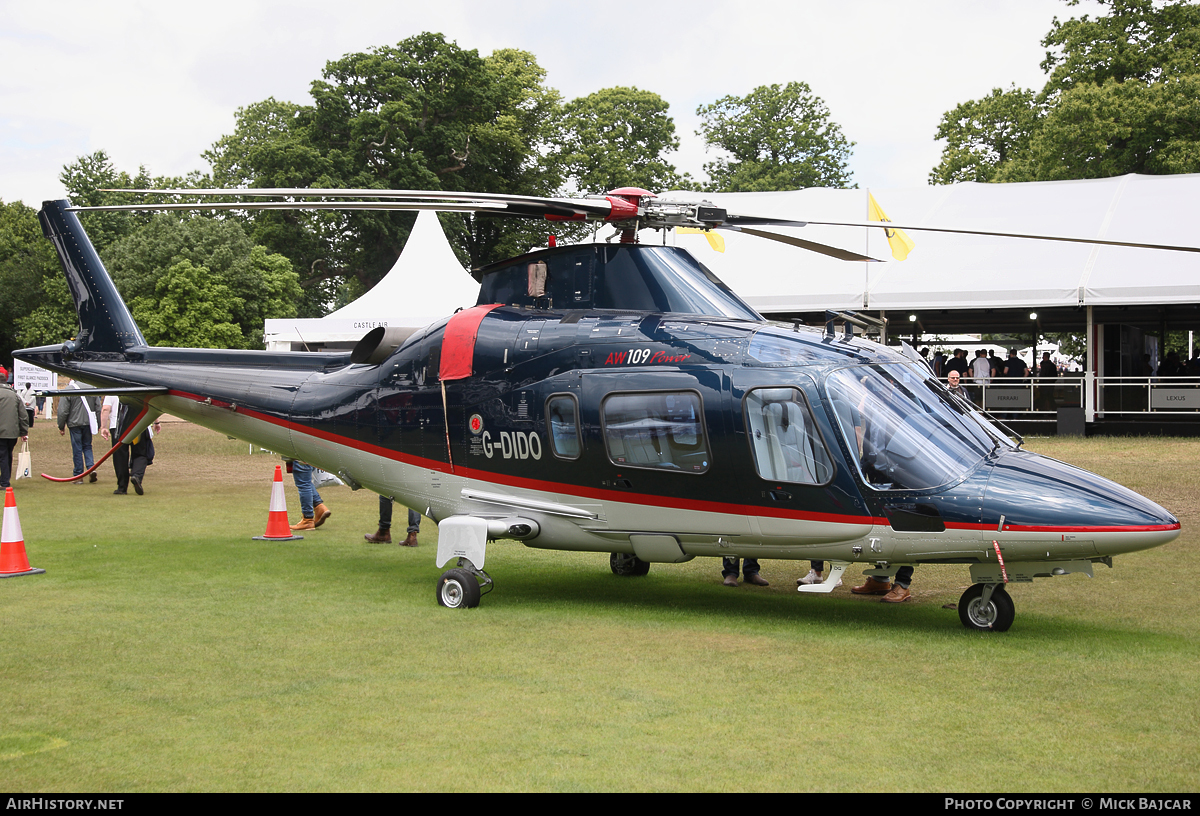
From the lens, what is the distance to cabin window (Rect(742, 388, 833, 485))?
7.71 metres

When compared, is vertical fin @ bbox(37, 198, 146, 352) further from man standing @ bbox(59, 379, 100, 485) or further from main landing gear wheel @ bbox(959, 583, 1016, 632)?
main landing gear wheel @ bbox(959, 583, 1016, 632)

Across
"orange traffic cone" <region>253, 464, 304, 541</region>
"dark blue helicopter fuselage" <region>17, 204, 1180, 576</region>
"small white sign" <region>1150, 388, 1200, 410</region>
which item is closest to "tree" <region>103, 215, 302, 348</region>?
"orange traffic cone" <region>253, 464, 304, 541</region>

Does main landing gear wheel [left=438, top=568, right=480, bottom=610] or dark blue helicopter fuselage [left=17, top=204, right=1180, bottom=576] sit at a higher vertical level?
dark blue helicopter fuselage [left=17, top=204, right=1180, bottom=576]

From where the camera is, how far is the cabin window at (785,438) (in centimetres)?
771

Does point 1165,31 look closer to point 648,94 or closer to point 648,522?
point 648,94

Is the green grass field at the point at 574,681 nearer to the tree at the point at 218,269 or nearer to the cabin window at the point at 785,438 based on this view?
the cabin window at the point at 785,438

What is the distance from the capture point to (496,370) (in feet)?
30.4

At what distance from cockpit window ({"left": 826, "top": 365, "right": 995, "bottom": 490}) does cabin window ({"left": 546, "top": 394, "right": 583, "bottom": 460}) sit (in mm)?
2227

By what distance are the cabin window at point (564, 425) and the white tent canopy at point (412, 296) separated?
1494 cm

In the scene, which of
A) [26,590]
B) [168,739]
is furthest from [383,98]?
[168,739]

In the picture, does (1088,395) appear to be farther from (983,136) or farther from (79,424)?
(983,136)

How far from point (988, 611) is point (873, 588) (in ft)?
5.98

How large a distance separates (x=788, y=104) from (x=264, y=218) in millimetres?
31671
